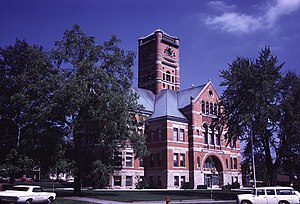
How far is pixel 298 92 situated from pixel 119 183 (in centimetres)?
2950

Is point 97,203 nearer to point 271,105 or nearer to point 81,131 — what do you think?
point 81,131

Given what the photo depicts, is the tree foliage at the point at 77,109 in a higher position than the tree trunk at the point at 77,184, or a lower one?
higher

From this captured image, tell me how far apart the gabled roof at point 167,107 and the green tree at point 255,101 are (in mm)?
15291

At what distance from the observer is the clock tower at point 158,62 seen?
6862cm

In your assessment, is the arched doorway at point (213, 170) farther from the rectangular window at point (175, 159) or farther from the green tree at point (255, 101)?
the green tree at point (255, 101)

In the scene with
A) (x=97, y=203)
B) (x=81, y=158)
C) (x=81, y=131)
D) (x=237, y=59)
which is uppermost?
(x=237, y=59)

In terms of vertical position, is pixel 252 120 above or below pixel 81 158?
above

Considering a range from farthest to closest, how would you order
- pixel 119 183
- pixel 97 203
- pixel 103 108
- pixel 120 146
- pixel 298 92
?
pixel 119 183
pixel 298 92
pixel 120 146
pixel 103 108
pixel 97 203

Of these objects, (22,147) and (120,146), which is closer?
(22,147)

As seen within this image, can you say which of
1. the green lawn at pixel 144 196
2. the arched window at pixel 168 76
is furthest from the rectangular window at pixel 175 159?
the arched window at pixel 168 76

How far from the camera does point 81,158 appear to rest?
108 ft

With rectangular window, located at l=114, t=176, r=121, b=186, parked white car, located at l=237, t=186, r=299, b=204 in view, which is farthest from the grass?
rectangular window, located at l=114, t=176, r=121, b=186

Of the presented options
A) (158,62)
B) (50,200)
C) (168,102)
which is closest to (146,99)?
(168,102)

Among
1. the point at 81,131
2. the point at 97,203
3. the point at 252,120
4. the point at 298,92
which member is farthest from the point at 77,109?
the point at 298,92
